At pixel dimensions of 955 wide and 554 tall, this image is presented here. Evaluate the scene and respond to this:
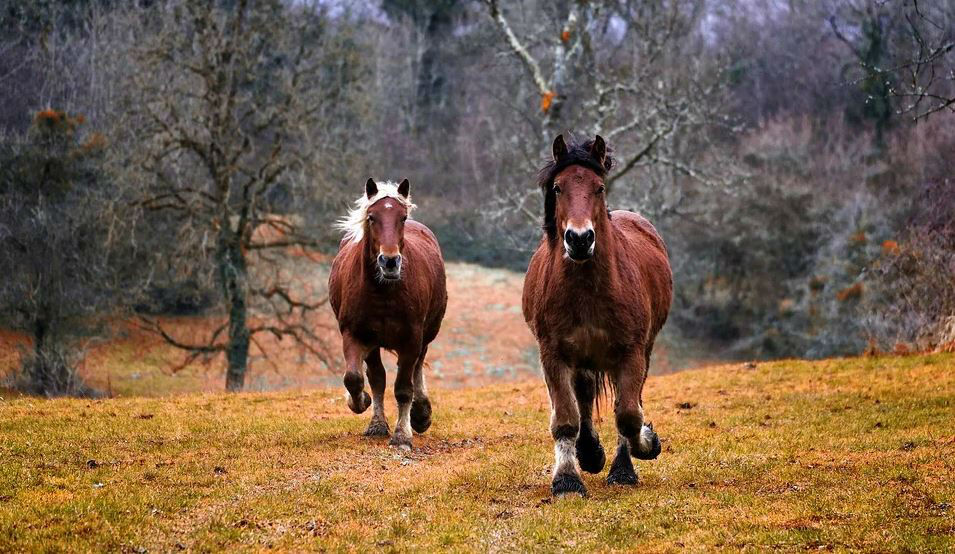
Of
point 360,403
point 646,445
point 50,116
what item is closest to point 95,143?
point 50,116

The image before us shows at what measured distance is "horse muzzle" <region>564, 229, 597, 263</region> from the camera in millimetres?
6898

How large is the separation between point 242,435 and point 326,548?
538cm

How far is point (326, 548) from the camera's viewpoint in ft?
20.1

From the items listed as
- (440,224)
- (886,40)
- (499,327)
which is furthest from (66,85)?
(886,40)

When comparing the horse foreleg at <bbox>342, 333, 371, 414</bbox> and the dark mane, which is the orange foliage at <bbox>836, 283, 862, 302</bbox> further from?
the dark mane

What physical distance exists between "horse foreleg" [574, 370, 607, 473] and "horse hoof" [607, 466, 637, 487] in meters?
0.13

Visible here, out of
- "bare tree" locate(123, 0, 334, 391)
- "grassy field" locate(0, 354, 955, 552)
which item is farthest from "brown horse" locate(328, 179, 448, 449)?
"bare tree" locate(123, 0, 334, 391)

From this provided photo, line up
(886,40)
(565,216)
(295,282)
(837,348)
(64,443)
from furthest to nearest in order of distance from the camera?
(886,40)
(837,348)
(295,282)
(64,443)
(565,216)

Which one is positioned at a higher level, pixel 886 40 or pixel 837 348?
pixel 886 40

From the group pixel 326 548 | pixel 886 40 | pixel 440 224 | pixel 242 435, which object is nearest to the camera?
pixel 326 548

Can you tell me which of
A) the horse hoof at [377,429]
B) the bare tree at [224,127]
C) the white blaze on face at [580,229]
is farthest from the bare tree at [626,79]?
the white blaze on face at [580,229]

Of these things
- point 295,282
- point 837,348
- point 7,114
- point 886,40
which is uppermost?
point 886,40

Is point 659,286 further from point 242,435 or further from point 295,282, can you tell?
point 295,282

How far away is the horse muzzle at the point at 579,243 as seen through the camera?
6.90m
